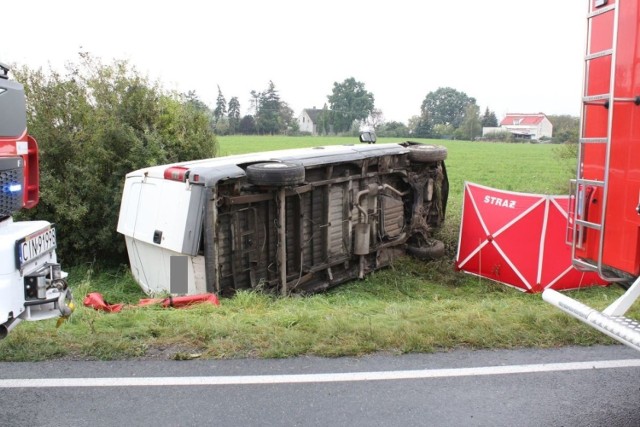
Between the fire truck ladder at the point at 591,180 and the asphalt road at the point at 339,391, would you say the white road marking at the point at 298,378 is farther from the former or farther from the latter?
the fire truck ladder at the point at 591,180

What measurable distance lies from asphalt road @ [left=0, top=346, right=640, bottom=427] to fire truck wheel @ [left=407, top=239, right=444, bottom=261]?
5.95 metres

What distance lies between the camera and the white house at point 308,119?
8156 cm

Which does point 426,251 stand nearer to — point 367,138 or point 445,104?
point 367,138

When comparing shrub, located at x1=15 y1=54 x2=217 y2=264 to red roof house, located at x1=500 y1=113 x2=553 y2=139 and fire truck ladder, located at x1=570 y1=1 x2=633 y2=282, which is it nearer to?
fire truck ladder, located at x1=570 y1=1 x2=633 y2=282

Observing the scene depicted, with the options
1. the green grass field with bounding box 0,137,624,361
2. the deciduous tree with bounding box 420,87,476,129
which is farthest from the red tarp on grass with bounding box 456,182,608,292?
the deciduous tree with bounding box 420,87,476,129

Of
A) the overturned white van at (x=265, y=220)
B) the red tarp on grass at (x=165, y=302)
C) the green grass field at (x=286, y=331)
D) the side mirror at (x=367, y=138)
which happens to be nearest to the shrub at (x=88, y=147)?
the overturned white van at (x=265, y=220)

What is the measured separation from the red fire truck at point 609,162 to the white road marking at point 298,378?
0.61m

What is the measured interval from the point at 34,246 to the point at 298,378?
6.53 feet

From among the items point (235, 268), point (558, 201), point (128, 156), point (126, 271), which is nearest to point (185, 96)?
point (128, 156)

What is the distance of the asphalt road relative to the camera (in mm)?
3504

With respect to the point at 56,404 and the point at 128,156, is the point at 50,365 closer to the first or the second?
the point at 56,404

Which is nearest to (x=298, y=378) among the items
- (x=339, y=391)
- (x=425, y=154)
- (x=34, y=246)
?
(x=339, y=391)

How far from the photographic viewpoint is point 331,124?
72.4 m

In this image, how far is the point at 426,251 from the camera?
10.4 meters
